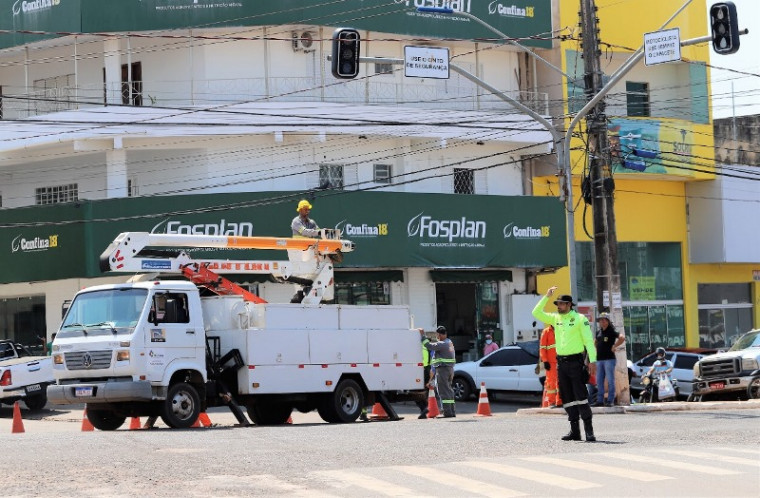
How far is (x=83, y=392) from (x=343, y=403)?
16.7ft

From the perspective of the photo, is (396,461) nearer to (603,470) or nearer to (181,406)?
(603,470)

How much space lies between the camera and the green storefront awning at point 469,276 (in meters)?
40.2

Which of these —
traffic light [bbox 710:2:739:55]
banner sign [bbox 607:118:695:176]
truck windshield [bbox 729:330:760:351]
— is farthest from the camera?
banner sign [bbox 607:118:695:176]

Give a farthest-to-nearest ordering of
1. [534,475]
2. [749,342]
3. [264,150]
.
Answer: [264,150]
[749,342]
[534,475]

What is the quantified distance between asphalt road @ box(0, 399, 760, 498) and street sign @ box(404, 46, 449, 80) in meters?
7.39

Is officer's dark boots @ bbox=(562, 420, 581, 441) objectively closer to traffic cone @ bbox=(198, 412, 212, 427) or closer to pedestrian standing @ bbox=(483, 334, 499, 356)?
traffic cone @ bbox=(198, 412, 212, 427)

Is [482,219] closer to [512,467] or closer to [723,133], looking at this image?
[723,133]

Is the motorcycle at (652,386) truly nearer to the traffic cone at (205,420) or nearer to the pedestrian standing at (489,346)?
the pedestrian standing at (489,346)

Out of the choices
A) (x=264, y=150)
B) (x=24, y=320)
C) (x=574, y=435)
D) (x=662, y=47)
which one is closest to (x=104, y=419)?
(x=574, y=435)

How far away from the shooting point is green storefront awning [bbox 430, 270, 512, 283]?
40.2 metres

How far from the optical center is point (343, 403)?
24031 millimetres

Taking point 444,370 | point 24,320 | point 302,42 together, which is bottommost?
point 444,370

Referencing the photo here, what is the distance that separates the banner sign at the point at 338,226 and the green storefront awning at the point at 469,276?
0.75m

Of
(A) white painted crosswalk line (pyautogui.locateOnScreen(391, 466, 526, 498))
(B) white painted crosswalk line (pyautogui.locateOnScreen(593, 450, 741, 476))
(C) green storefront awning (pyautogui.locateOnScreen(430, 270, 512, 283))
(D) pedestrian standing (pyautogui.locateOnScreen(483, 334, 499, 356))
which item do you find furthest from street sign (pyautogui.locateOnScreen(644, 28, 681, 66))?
(C) green storefront awning (pyautogui.locateOnScreen(430, 270, 512, 283))
